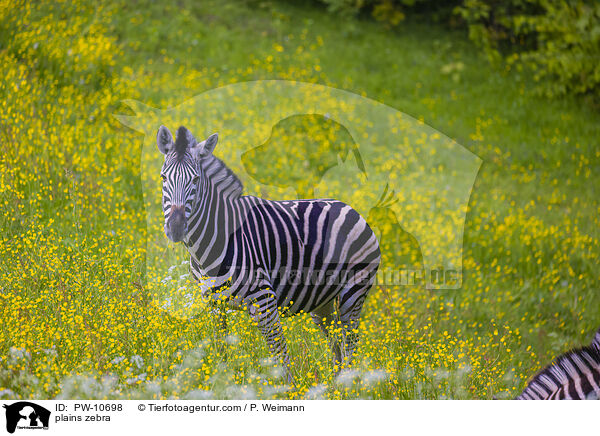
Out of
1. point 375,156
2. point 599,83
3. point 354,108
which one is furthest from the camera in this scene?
point 599,83

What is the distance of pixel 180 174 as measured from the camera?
3.35 m

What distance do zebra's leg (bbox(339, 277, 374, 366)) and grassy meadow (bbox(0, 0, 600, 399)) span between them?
0.32 feet

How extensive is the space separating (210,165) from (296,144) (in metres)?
2.07

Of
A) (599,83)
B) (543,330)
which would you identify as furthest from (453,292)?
(599,83)

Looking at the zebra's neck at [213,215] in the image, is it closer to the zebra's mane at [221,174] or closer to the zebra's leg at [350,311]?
the zebra's mane at [221,174]

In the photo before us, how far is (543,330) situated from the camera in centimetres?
492

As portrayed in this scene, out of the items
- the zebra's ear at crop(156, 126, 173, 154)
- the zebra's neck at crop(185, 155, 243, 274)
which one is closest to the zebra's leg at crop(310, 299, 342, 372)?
the zebra's neck at crop(185, 155, 243, 274)

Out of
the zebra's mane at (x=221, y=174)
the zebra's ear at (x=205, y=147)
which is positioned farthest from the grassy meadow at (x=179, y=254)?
the zebra's ear at (x=205, y=147)

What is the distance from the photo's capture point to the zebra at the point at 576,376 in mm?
3486

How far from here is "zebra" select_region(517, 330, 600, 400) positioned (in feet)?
11.4

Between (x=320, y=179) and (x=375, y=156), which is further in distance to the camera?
(x=375, y=156)

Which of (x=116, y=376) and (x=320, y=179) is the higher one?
(x=320, y=179)

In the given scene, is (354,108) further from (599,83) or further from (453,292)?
(599,83)
